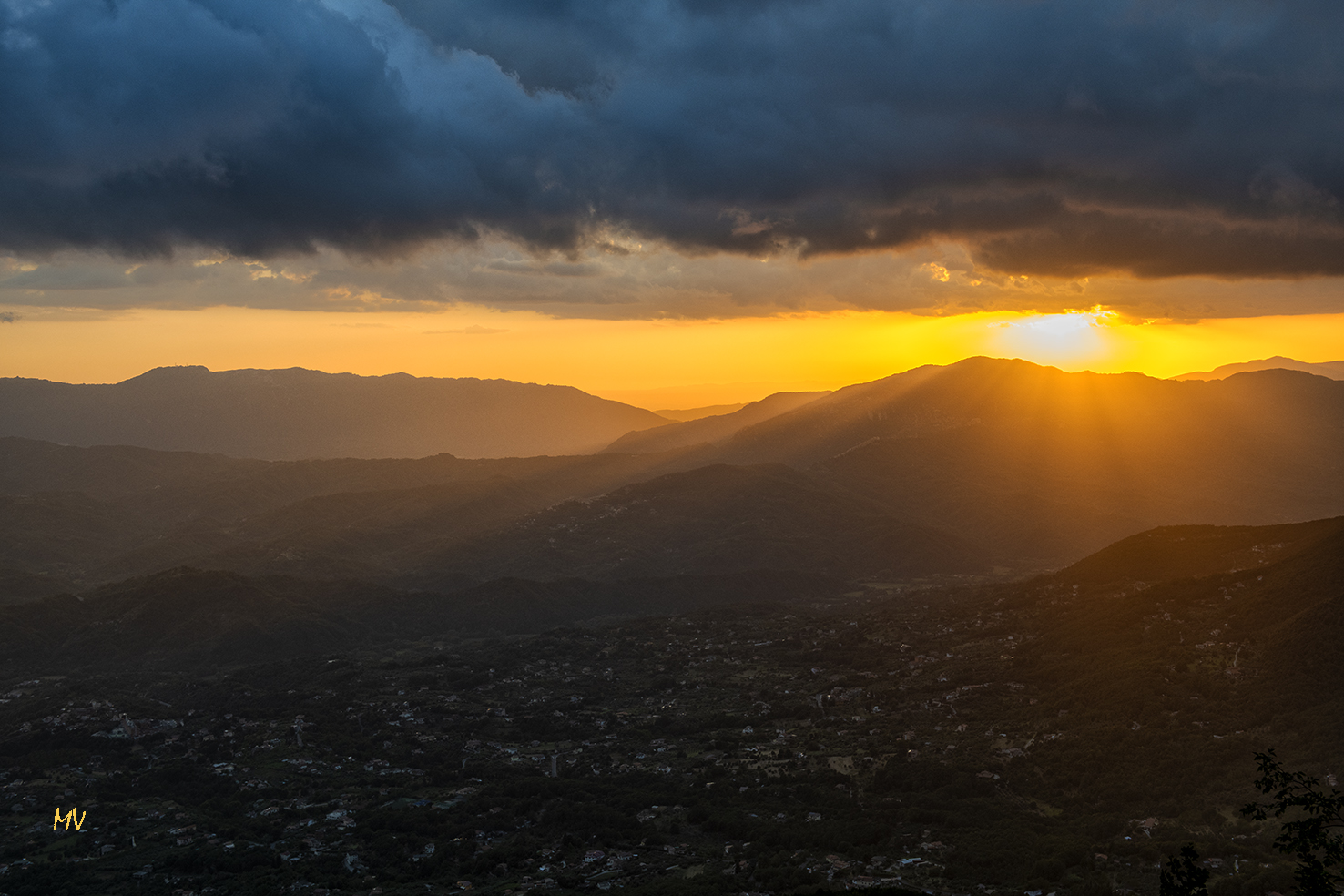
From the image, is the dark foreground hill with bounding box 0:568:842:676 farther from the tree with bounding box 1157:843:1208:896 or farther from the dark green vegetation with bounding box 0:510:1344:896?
the tree with bounding box 1157:843:1208:896

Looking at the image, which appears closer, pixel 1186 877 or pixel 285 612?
pixel 1186 877

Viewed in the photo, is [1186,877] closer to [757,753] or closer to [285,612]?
[757,753]

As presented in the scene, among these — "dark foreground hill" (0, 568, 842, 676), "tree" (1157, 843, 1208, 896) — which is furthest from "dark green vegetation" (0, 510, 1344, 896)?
"tree" (1157, 843, 1208, 896)

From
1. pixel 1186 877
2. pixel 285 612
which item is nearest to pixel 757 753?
pixel 1186 877

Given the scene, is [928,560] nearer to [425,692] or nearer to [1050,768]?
[425,692]

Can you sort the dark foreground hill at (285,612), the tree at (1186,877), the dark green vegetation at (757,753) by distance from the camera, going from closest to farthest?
1. the tree at (1186,877)
2. the dark green vegetation at (757,753)
3. the dark foreground hill at (285,612)

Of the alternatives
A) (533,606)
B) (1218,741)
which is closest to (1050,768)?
(1218,741)

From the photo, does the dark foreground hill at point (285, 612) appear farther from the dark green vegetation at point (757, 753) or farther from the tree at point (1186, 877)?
the tree at point (1186, 877)

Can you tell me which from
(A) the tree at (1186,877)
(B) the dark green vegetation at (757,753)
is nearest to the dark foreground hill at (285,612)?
(B) the dark green vegetation at (757,753)
